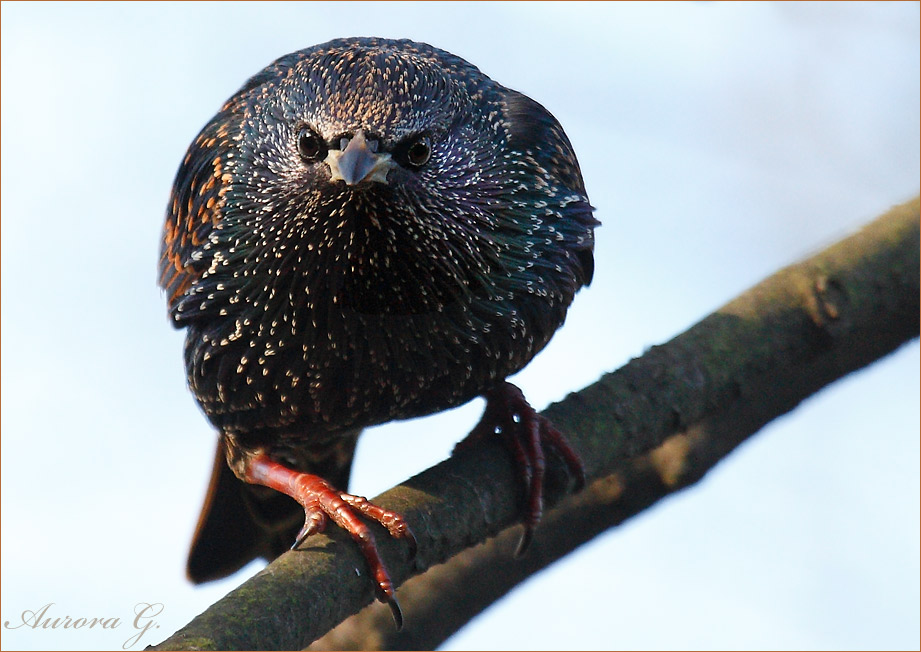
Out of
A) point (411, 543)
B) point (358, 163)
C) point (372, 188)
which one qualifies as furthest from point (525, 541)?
point (358, 163)

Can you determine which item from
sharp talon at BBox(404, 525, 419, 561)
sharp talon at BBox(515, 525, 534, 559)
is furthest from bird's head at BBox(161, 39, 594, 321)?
sharp talon at BBox(515, 525, 534, 559)

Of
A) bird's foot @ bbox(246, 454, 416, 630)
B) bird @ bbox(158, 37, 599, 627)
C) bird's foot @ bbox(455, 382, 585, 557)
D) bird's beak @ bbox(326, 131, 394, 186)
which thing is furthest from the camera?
bird's foot @ bbox(455, 382, 585, 557)

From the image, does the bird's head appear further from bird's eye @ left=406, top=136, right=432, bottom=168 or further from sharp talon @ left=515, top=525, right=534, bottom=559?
sharp talon @ left=515, top=525, right=534, bottom=559

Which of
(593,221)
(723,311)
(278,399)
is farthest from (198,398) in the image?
(723,311)

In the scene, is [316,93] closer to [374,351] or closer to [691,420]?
[374,351]

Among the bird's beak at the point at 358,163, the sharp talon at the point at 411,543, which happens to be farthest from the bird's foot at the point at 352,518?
the bird's beak at the point at 358,163

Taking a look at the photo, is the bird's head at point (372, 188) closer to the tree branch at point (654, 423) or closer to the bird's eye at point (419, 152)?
the bird's eye at point (419, 152)

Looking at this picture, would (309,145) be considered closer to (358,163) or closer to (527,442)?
(358,163)
